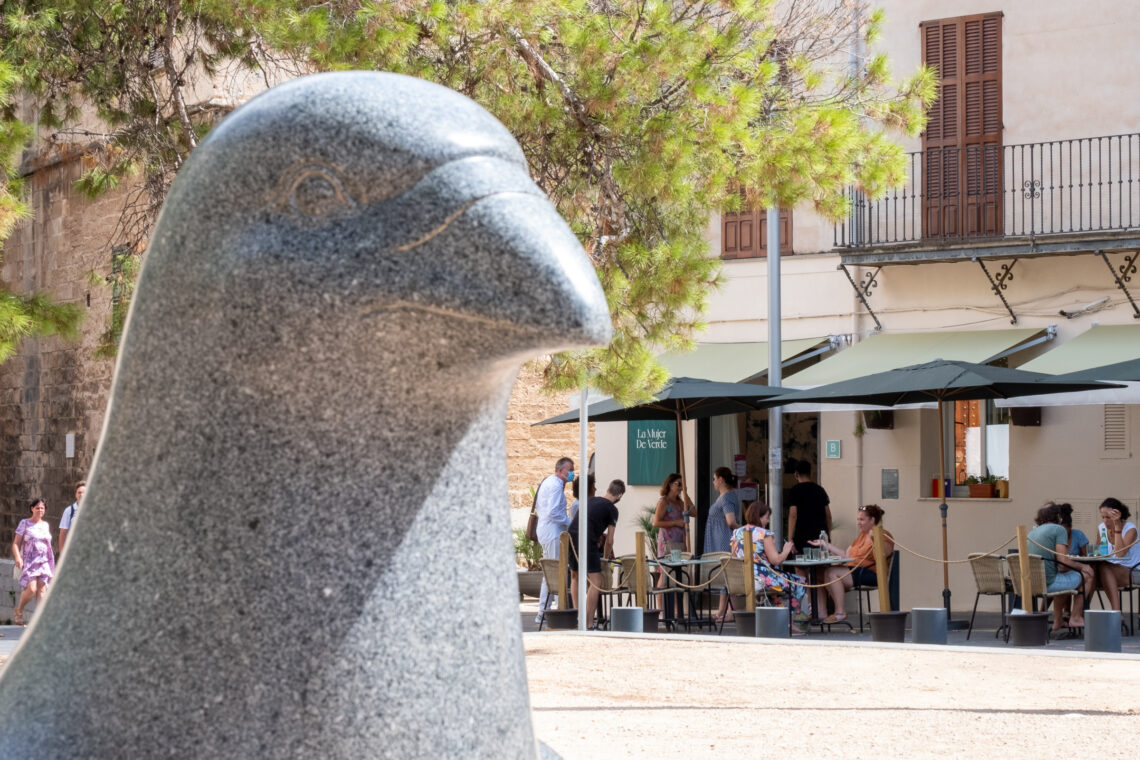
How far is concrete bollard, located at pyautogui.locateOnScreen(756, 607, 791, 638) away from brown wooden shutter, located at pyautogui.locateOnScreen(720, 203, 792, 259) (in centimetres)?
771

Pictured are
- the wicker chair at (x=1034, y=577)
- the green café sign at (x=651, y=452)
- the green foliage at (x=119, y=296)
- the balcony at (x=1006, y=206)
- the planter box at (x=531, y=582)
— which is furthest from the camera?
the green café sign at (x=651, y=452)

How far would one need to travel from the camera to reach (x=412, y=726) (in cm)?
219

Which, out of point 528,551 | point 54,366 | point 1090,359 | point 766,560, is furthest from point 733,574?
point 54,366

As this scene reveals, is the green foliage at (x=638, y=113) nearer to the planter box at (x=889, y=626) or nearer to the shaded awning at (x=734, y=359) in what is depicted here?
the planter box at (x=889, y=626)

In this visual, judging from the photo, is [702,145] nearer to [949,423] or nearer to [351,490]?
[351,490]

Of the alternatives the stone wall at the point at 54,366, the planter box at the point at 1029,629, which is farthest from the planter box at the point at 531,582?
the stone wall at the point at 54,366

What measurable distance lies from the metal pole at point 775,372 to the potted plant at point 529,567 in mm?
2711

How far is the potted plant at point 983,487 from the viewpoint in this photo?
1664 centimetres

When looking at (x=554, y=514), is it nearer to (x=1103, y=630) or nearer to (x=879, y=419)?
(x=879, y=419)

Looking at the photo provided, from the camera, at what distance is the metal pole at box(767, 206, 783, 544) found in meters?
16.3

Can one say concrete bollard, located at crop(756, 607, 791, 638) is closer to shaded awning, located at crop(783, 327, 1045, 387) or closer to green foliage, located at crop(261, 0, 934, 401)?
green foliage, located at crop(261, 0, 934, 401)

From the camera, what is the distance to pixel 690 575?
1418cm

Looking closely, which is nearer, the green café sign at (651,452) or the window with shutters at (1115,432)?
the window with shutters at (1115,432)

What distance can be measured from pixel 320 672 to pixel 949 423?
1569 cm
